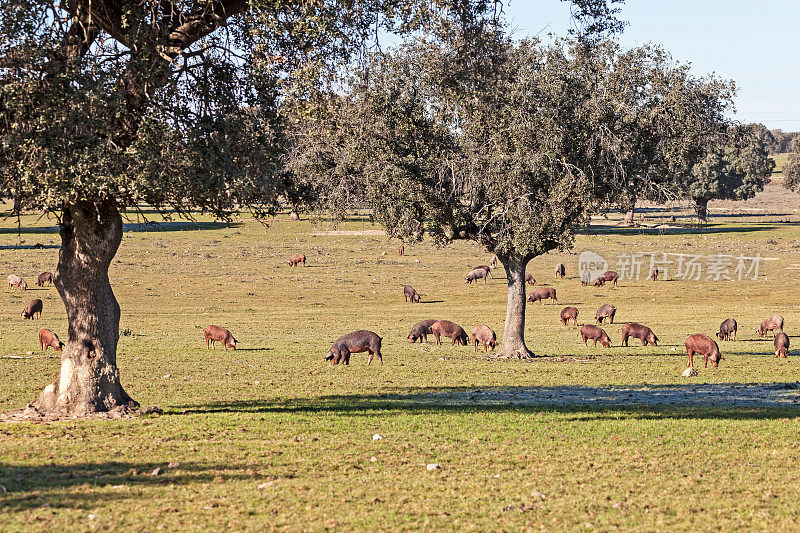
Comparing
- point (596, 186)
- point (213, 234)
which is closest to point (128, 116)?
point (596, 186)

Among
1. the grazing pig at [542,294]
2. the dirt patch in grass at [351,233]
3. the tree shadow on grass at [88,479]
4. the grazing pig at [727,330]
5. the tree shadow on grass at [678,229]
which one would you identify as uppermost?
the tree shadow on grass at [678,229]

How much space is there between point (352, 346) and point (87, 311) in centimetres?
1254

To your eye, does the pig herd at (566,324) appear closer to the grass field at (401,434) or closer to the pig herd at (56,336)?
the grass field at (401,434)

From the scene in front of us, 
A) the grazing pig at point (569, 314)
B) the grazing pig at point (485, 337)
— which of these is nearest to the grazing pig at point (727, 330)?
the grazing pig at point (569, 314)

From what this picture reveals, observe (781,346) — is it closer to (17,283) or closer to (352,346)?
(352,346)

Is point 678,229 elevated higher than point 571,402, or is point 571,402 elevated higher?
point 678,229

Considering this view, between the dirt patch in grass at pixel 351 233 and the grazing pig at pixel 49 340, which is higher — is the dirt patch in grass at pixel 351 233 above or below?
above

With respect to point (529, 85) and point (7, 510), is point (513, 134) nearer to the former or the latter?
point (529, 85)

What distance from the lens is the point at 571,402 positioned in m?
20.6

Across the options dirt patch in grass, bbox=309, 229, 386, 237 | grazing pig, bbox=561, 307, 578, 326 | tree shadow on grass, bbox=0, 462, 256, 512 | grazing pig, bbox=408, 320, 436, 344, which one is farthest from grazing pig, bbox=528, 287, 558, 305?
dirt patch in grass, bbox=309, 229, 386, 237

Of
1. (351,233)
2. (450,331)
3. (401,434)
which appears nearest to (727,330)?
(450,331)

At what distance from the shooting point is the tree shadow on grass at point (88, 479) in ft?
35.4

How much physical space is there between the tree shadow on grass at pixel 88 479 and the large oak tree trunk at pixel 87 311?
394 centimetres

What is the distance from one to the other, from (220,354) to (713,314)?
30.6 meters
